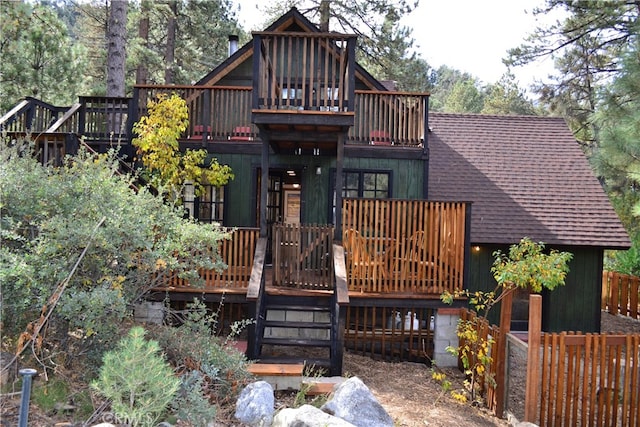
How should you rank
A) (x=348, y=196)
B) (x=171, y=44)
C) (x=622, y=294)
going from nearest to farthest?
(x=348, y=196) < (x=622, y=294) < (x=171, y=44)

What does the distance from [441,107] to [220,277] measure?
1755 inches

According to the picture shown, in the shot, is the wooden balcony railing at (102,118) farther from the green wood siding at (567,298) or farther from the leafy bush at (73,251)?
the green wood siding at (567,298)

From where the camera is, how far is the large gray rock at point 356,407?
4.67 m

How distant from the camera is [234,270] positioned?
8.23 metres

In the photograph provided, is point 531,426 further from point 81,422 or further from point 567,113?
point 567,113

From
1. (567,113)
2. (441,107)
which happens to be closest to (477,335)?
(567,113)

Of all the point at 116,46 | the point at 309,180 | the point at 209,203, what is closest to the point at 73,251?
the point at 209,203

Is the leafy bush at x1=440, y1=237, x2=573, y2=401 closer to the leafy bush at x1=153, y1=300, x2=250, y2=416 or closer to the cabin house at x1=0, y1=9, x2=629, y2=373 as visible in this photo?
the cabin house at x1=0, y1=9, x2=629, y2=373

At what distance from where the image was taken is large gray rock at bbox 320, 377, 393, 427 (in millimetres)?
4668

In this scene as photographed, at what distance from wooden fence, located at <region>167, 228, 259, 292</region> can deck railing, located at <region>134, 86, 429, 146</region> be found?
2.98 m

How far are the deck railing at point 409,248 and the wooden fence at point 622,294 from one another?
8.92m

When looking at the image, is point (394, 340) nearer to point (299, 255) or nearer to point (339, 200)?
point (299, 255)

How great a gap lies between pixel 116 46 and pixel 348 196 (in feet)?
23.6

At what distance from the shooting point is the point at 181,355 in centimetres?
523
